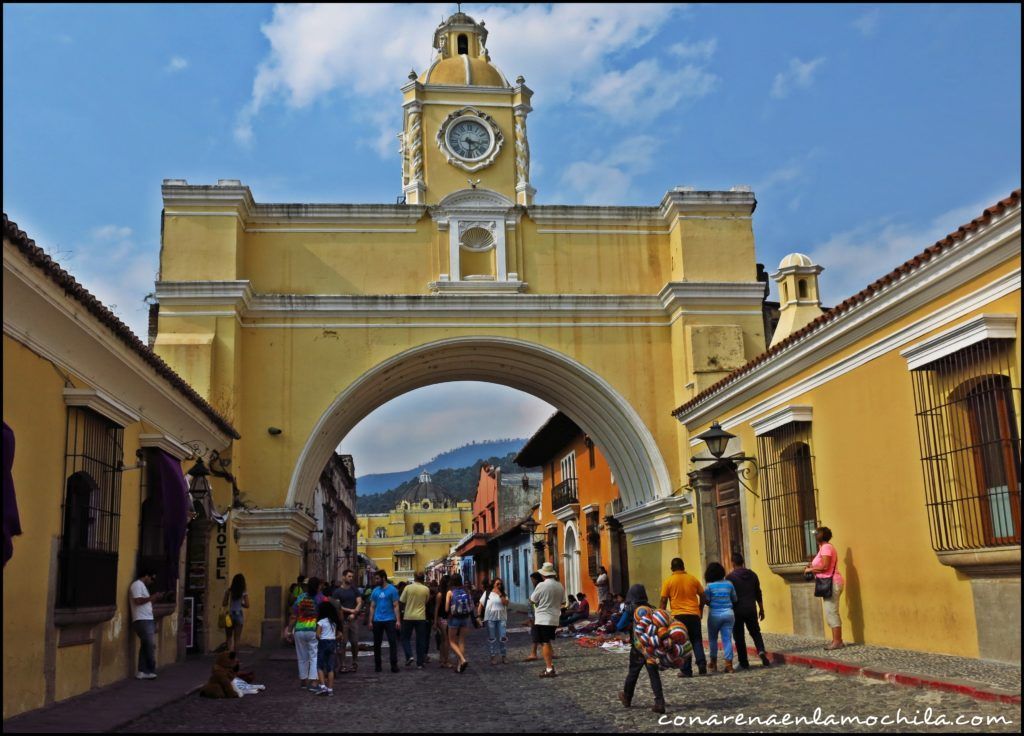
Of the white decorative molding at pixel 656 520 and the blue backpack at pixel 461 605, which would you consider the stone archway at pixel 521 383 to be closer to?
the white decorative molding at pixel 656 520

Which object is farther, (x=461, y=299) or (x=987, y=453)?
(x=461, y=299)

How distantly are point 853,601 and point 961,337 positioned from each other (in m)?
3.89

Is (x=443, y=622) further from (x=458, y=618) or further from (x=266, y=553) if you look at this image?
(x=266, y=553)

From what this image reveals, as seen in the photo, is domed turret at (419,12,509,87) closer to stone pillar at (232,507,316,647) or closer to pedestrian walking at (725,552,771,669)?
stone pillar at (232,507,316,647)

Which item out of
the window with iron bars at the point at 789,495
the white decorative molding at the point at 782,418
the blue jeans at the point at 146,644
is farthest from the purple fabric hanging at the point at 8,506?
the window with iron bars at the point at 789,495

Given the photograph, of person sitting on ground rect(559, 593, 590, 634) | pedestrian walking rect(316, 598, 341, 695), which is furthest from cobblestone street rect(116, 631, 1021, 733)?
person sitting on ground rect(559, 593, 590, 634)

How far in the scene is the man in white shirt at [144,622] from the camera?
36.4 feet

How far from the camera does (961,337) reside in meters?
8.94

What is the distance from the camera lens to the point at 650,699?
29.1ft

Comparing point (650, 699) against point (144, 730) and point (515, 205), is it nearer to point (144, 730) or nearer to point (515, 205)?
point (144, 730)

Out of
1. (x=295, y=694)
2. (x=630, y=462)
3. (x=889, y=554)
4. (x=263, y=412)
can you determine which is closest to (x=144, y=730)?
(x=295, y=694)

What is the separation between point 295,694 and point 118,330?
4.04 m

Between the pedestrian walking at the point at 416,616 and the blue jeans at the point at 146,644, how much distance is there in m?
3.43

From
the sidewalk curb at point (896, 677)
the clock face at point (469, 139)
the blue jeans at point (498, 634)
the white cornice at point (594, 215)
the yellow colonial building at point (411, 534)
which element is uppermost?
the clock face at point (469, 139)
